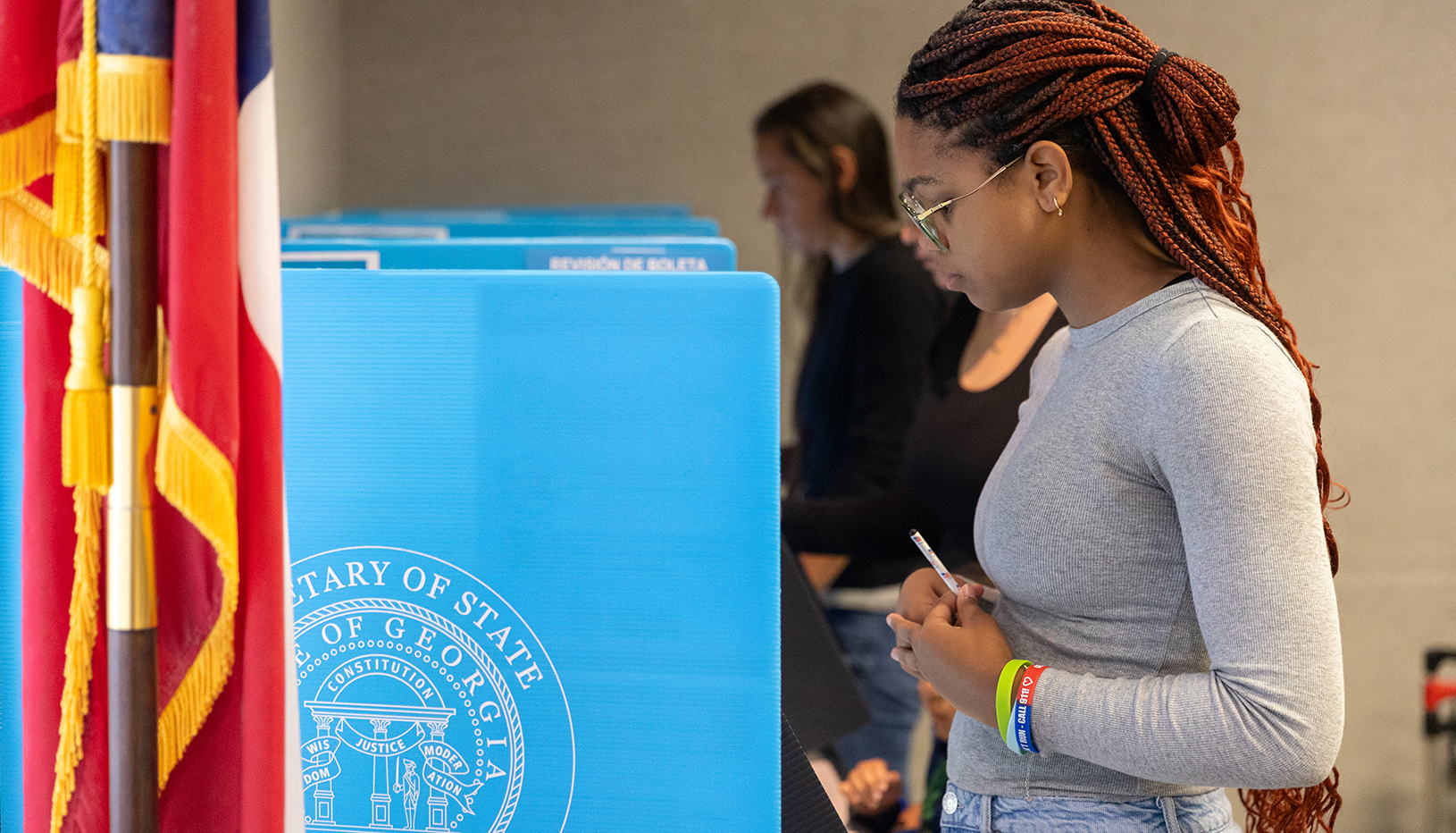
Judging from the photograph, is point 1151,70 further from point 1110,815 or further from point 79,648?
point 79,648

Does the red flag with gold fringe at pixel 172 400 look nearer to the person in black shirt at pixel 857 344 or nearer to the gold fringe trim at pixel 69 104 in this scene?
the gold fringe trim at pixel 69 104

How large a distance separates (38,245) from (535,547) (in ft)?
1.39

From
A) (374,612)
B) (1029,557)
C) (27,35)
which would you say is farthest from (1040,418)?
(27,35)

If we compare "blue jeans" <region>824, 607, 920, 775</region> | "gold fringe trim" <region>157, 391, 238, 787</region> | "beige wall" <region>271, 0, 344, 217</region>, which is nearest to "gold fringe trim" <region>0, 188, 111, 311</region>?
"gold fringe trim" <region>157, 391, 238, 787</region>

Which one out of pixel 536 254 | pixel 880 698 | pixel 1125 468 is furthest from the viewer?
pixel 880 698

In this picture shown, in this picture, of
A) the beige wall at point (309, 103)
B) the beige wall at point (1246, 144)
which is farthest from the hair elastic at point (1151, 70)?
the beige wall at point (1246, 144)

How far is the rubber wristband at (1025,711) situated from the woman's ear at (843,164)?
5.16ft

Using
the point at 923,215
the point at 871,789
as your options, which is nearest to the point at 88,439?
the point at 923,215

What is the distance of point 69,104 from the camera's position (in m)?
0.66

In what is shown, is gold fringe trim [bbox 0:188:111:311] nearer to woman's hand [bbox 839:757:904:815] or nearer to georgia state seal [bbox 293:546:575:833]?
georgia state seal [bbox 293:546:575:833]

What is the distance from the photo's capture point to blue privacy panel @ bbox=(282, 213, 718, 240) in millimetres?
1999

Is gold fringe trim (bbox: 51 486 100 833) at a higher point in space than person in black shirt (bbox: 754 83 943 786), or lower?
lower

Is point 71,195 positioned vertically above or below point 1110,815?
above

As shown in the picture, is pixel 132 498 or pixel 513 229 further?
pixel 513 229
